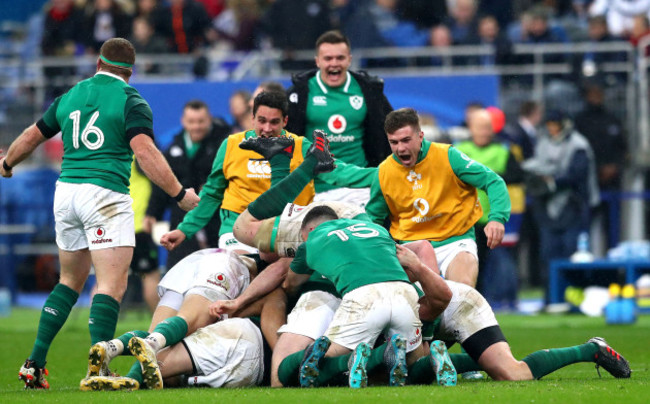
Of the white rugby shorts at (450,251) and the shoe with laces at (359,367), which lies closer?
the shoe with laces at (359,367)

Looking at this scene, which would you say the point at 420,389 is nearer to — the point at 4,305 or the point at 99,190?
the point at 99,190

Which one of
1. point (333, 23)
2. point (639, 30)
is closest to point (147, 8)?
point (333, 23)

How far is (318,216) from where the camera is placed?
8.50m

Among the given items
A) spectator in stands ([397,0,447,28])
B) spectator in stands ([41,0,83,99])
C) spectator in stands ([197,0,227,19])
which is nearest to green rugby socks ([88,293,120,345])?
spectator in stands ([397,0,447,28])

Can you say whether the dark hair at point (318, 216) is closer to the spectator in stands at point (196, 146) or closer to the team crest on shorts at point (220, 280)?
the team crest on shorts at point (220, 280)

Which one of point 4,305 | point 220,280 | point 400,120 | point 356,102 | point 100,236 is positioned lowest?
point 4,305

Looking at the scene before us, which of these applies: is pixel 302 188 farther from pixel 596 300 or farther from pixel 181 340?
pixel 596 300

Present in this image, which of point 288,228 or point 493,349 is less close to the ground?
point 288,228

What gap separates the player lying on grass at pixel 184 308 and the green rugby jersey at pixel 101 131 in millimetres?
828

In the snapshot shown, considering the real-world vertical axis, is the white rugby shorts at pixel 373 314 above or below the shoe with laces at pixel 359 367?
above

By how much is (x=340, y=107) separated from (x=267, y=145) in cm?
185

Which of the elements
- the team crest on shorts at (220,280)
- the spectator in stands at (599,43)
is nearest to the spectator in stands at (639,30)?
the spectator in stands at (599,43)

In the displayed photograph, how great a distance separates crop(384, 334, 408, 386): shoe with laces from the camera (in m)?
7.65

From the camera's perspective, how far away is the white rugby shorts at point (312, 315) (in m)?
8.23
